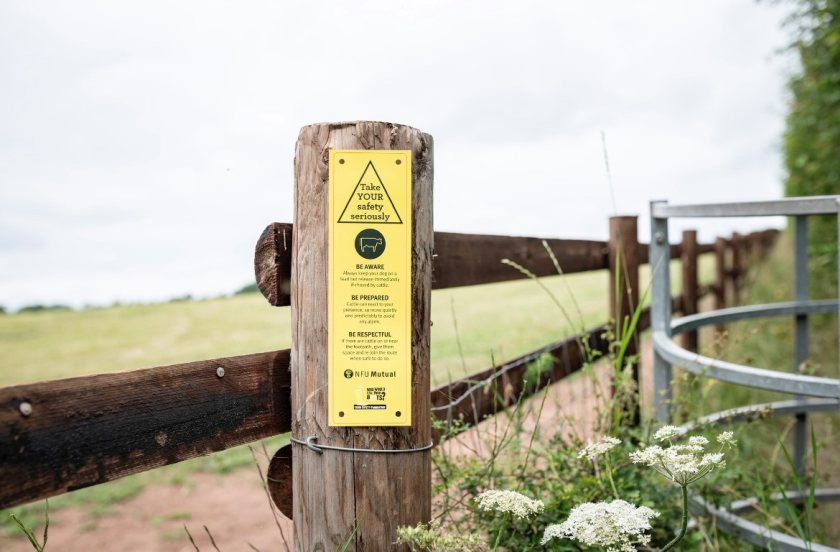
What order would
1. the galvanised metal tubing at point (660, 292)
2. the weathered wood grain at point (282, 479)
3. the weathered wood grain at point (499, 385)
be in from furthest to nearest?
the galvanised metal tubing at point (660, 292) < the weathered wood grain at point (499, 385) < the weathered wood grain at point (282, 479)

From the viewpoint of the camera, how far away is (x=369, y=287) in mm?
1695

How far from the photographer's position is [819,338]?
317 inches

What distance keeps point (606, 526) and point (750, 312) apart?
249cm

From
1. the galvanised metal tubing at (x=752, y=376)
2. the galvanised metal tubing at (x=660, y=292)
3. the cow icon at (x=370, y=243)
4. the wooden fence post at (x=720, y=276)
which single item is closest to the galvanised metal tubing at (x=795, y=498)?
the galvanised metal tubing at (x=660, y=292)

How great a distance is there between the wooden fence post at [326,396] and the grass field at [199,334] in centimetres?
391

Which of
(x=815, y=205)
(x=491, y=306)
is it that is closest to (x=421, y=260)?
(x=815, y=205)

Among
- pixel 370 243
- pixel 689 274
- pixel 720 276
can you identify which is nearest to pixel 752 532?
pixel 370 243

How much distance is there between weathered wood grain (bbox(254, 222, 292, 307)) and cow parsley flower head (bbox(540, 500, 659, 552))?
874 millimetres

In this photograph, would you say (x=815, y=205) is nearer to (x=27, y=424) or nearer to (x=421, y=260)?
(x=421, y=260)

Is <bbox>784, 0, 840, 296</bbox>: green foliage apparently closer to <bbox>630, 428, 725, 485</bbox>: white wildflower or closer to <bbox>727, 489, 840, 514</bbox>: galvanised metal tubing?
<bbox>727, 489, 840, 514</bbox>: galvanised metal tubing

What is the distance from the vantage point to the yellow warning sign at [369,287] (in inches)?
66.3

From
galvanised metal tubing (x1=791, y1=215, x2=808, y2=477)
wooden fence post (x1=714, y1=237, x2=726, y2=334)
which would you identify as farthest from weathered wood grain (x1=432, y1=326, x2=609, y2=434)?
wooden fence post (x1=714, y1=237, x2=726, y2=334)

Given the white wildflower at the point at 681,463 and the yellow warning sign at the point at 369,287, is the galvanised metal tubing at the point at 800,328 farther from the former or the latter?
the yellow warning sign at the point at 369,287

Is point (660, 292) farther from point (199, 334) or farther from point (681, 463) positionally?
point (199, 334)
